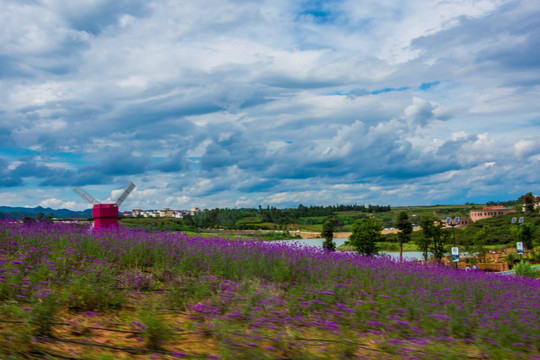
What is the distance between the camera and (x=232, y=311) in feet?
13.1

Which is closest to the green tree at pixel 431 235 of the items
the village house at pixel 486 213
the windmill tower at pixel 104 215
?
the windmill tower at pixel 104 215

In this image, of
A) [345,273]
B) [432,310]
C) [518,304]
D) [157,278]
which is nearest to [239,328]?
[432,310]

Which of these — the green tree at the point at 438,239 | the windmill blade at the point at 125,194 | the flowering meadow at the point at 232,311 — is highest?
the windmill blade at the point at 125,194

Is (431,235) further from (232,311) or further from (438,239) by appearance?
(232,311)

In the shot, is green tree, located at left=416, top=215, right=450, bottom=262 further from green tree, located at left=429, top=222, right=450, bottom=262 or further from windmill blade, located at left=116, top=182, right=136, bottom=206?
windmill blade, located at left=116, top=182, right=136, bottom=206

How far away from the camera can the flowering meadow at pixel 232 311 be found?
11.1 ft

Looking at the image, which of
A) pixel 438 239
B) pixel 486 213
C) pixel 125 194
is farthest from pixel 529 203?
pixel 125 194

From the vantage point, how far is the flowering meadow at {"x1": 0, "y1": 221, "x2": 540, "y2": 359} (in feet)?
11.1

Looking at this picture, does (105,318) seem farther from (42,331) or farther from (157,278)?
(157,278)

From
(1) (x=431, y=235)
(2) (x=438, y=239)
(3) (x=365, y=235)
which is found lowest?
(2) (x=438, y=239)

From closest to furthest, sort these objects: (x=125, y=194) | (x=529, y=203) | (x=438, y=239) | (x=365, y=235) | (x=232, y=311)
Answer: (x=232, y=311)
(x=125, y=194)
(x=438, y=239)
(x=365, y=235)
(x=529, y=203)

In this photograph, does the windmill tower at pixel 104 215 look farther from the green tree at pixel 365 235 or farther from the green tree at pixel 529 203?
the green tree at pixel 529 203

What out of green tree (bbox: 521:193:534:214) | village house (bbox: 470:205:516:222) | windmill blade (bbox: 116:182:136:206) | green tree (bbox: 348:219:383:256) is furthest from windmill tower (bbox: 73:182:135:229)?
village house (bbox: 470:205:516:222)

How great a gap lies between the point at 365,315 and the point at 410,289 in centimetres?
200
